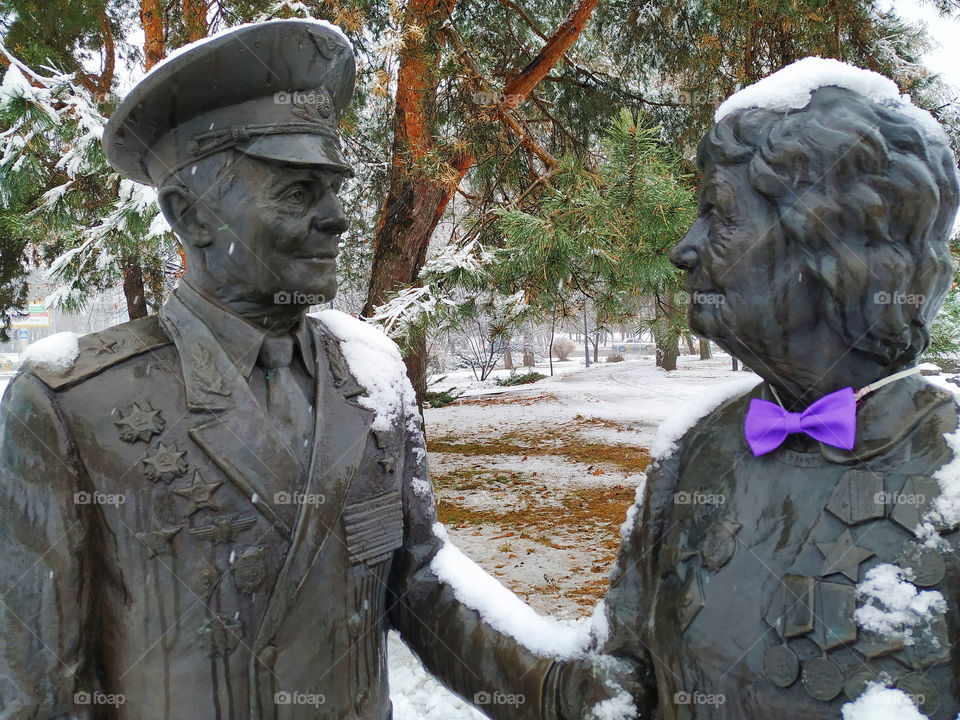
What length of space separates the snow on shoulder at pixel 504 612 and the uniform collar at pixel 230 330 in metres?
0.64

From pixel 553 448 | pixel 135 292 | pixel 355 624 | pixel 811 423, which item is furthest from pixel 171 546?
pixel 553 448

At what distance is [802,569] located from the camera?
1213mm

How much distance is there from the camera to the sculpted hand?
1.54 meters

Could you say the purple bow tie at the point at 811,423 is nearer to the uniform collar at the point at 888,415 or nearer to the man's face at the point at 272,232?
the uniform collar at the point at 888,415

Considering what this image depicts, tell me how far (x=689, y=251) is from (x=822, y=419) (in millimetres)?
354

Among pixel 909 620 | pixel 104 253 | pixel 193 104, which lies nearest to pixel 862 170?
pixel 909 620

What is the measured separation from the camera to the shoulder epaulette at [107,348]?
148 cm

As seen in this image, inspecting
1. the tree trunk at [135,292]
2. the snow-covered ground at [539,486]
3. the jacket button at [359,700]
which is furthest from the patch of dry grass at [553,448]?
the jacket button at [359,700]

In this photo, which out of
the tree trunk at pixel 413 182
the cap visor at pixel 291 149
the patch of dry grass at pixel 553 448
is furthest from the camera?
the patch of dry grass at pixel 553 448

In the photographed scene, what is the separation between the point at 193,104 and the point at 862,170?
1256mm

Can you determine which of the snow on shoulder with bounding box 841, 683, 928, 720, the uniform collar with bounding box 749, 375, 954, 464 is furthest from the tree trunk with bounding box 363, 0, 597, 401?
the snow on shoulder with bounding box 841, 683, 928, 720

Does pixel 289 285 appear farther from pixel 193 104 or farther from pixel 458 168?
pixel 458 168

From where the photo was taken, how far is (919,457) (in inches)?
45.9

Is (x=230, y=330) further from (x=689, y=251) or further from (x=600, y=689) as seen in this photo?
(x=600, y=689)
